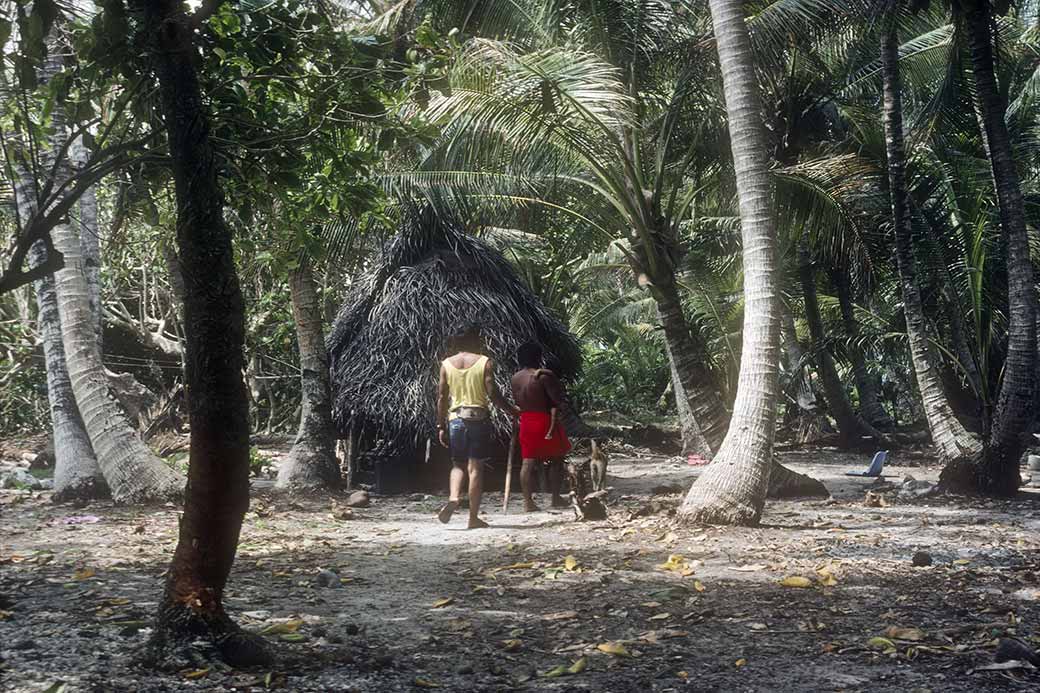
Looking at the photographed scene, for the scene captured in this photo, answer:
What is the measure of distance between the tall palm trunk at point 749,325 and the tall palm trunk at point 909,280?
421 cm

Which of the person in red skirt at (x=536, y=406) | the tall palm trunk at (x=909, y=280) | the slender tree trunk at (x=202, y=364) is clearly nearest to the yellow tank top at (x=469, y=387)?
the person in red skirt at (x=536, y=406)

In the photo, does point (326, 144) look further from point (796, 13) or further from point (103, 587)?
point (796, 13)

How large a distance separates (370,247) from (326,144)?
10694mm

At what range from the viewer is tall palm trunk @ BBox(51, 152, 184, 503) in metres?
11.0

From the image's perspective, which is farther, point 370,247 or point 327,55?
point 370,247

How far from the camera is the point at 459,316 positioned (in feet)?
41.9

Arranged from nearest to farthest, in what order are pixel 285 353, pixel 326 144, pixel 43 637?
1. pixel 43 637
2. pixel 326 144
3. pixel 285 353

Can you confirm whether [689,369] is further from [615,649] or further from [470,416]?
[615,649]

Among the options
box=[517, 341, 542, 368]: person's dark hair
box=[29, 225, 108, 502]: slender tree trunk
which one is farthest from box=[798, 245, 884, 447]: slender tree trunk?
box=[29, 225, 108, 502]: slender tree trunk

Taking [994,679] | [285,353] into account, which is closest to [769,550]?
[994,679]

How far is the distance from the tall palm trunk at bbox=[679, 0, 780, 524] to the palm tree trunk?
17.5 ft

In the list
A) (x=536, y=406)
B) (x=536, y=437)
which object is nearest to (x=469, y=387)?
(x=536, y=406)

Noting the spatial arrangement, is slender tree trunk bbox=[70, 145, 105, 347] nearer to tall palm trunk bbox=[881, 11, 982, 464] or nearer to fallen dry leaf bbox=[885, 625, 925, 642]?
fallen dry leaf bbox=[885, 625, 925, 642]

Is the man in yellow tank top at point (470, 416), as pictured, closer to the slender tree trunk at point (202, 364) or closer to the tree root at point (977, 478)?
the slender tree trunk at point (202, 364)
